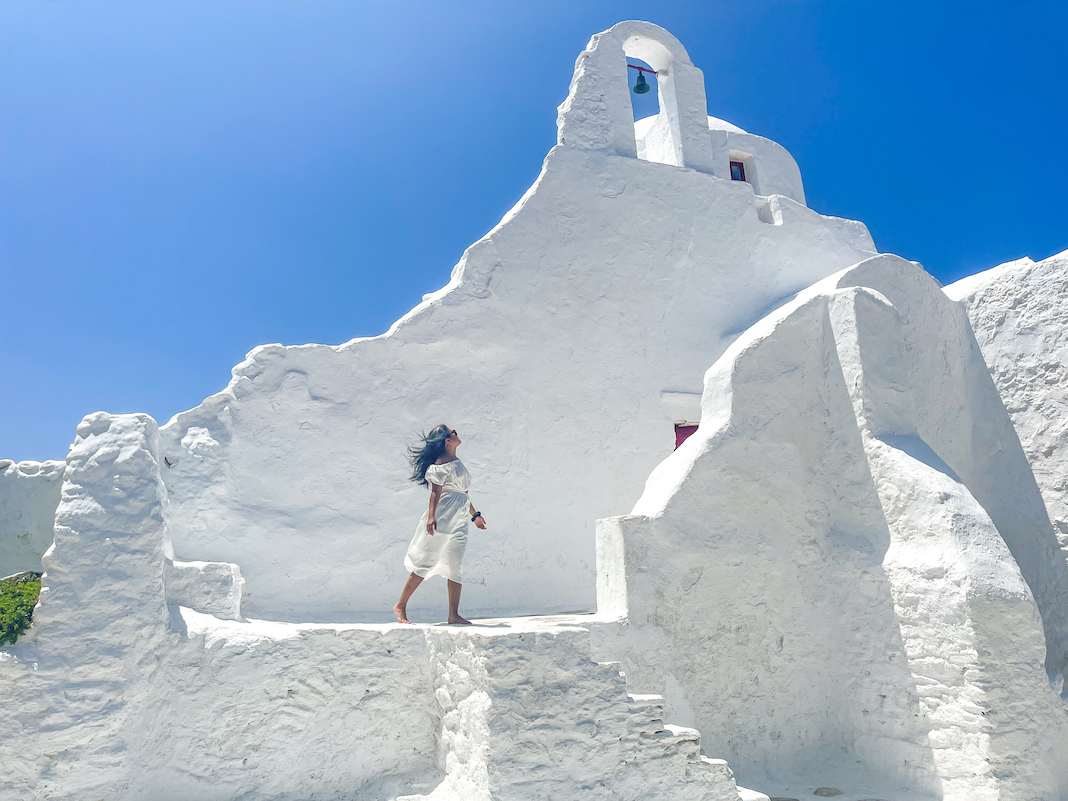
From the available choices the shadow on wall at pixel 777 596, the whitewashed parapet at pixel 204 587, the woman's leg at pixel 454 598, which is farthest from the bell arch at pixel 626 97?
the whitewashed parapet at pixel 204 587

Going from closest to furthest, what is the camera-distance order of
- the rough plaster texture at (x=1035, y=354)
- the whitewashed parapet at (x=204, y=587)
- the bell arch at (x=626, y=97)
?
the whitewashed parapet at (x=204, y=587) → the rough plaster texture at (x=1035, y=354) → the bell arch at (x=626, y=97)

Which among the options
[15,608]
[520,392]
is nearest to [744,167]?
[520,392]

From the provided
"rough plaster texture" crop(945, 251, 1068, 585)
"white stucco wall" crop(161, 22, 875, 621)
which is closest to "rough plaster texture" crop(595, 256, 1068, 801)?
"rough plaster texture" crop(945, 251, 1068, 585)

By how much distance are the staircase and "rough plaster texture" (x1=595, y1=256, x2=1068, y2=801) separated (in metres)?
0.80

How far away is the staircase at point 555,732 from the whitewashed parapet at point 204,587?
1.64 metres

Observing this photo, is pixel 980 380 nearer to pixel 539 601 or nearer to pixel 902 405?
pixel 902 405

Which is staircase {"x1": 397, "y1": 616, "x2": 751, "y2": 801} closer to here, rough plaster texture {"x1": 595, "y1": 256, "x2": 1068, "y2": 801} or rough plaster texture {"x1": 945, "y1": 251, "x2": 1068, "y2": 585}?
rough plaster texture {"x1": 595, "y1": 256, "x2": 1068, "y2": 801}

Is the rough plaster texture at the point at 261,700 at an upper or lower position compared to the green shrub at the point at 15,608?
lower

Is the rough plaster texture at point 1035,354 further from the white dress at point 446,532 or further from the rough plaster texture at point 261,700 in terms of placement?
the white dress at point 446,532

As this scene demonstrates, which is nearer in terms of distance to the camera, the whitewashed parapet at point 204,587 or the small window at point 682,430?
the whitewashed parapet at point 204,587

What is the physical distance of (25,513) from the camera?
688 centimetres

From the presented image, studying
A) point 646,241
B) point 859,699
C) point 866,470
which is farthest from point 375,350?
point 859,699

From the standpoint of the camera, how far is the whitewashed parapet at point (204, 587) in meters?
5.03

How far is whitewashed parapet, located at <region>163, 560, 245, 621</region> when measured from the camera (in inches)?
198
